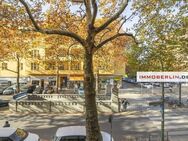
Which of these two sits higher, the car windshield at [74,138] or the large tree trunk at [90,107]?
the large tree trunk at [90,107]

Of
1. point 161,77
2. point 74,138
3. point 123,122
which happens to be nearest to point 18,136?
point 74,138

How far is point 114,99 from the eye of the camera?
2970cm

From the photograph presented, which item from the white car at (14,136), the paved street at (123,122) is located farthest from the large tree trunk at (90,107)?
the paved street at (123,122)

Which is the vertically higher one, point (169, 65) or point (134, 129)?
point (169, 65)

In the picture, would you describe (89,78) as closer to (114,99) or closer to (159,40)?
(159,40)

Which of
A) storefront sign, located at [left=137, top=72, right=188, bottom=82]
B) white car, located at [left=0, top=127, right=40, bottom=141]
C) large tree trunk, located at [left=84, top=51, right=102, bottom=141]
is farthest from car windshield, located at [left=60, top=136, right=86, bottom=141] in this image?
storefront sign, located at [left=137, top=72, right=188, bottom=82]

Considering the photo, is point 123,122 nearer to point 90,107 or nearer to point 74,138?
point 74,138

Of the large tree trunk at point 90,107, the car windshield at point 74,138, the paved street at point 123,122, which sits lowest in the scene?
the paved street at point 123,122

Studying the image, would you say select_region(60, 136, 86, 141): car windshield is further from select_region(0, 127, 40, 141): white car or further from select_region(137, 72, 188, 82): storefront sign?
select_region(137, 72, 188, 82): storefront sign

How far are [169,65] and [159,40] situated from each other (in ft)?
5.66

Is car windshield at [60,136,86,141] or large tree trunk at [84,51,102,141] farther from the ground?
large tree trunk at [84,51,102,141]

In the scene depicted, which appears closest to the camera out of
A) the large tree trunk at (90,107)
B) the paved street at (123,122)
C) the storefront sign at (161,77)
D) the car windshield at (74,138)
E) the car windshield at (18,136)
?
the large tree trunk at (90,107)

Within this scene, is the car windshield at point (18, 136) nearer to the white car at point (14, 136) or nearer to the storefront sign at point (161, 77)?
the white car at point (14, 136)

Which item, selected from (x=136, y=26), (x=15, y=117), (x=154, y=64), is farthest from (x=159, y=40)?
(x=15, y=117)
